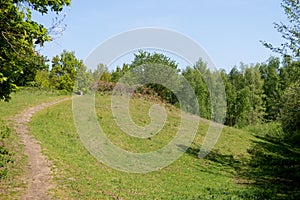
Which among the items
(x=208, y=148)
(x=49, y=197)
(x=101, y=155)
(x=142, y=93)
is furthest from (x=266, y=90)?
(x=49, y=197)

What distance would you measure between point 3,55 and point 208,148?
21.0m

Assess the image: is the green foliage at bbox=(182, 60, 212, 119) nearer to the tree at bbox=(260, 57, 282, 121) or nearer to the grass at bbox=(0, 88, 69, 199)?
the tree at bbox=(260, 57, 282, 121)

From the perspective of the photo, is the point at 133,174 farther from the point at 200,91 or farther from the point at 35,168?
the point at 200,91

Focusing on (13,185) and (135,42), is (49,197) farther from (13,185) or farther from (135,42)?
A: (135,42)

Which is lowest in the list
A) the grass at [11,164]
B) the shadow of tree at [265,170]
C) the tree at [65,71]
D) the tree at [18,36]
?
the grass at [11,164]

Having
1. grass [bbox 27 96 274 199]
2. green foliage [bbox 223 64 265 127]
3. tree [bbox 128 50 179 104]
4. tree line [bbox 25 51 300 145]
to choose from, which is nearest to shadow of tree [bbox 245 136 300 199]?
grass [bbox 27 96 274 199]

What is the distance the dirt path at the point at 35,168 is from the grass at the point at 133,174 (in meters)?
0.37

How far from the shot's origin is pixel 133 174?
51.7 ft

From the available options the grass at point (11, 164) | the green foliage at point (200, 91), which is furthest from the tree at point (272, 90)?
the grass at point (11, 164)

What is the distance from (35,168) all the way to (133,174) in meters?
4.74

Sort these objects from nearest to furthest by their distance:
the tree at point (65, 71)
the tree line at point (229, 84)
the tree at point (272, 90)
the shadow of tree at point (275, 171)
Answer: the shadow of tree at point (275, 171)
the tree line at point (229, 84)
the tree at point (65, 71)
the tree at point (272, 90)

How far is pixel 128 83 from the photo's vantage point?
41.8m

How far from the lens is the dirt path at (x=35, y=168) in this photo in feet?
36.1

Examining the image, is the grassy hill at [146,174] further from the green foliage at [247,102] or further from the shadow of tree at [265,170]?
the green foliage at [247,102]
